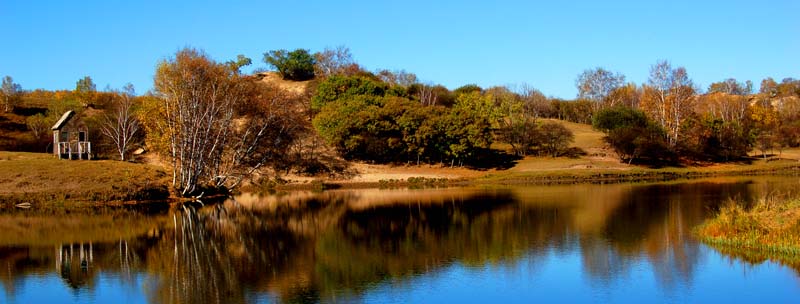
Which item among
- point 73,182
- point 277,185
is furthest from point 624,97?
point 73,182

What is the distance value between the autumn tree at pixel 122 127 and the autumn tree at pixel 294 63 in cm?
6036

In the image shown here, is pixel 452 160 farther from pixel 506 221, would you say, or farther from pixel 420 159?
pixel 506 221

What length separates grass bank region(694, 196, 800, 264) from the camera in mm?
27062

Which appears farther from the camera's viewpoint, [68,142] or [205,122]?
[68,142]

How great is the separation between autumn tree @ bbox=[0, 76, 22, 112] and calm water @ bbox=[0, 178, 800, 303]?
65.7m

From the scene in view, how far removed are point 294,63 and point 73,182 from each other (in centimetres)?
9134

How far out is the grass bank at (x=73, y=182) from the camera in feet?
192

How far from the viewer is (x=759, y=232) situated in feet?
94.7

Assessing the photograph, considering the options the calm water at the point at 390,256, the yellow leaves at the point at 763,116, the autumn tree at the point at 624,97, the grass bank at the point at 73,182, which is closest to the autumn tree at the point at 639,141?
the calm water at the point at 390,256

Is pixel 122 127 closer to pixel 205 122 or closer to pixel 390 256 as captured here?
pixel 205 122

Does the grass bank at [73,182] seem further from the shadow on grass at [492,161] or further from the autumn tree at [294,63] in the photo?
the autumn tree at [294,63]

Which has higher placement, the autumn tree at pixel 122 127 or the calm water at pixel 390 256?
the autumn tree at pixel 122 127

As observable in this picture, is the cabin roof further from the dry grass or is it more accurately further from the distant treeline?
the dry grass

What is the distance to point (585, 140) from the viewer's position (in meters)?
106
